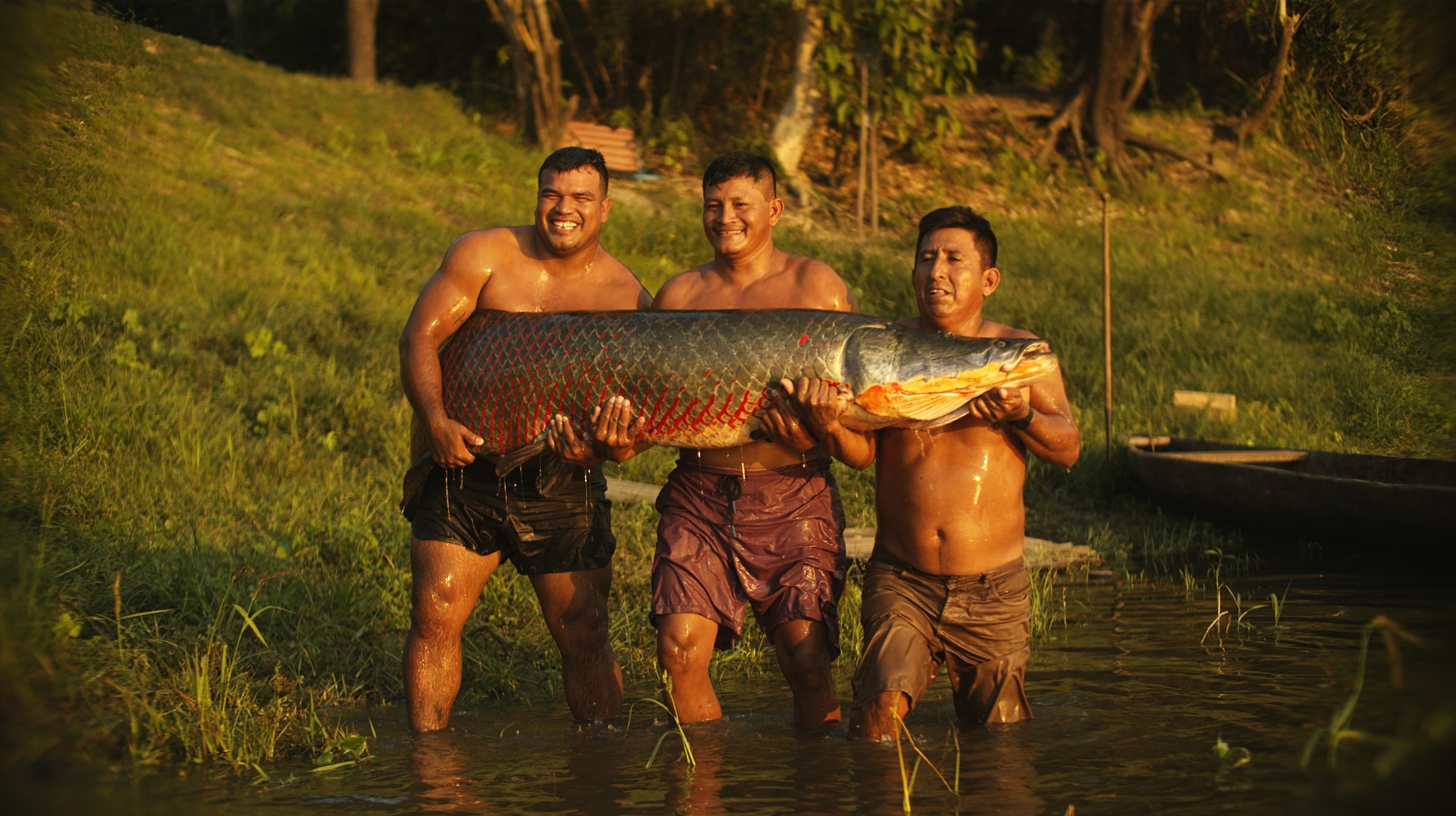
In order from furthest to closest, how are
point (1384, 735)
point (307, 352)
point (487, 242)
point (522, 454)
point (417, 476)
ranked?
point (307, 352)
point (487, 242)
point (417, 476)
point (522, 454)
point (1384, 735)

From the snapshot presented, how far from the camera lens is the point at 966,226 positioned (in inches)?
171

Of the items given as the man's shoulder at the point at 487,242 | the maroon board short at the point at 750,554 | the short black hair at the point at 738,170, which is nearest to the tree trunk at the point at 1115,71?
the short black hair at the point at 738,170

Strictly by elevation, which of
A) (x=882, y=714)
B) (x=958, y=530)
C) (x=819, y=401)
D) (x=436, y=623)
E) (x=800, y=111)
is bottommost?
(x=882, y=714)

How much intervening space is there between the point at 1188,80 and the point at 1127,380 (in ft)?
37.6

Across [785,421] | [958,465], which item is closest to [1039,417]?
[958,465]

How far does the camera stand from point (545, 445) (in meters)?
4.39

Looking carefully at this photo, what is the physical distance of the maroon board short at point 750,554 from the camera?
4.50m

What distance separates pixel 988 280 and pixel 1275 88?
18.9 feet

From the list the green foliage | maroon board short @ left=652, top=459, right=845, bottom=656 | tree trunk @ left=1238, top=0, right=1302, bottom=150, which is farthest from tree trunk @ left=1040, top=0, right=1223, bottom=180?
maroon board short @ left=652, top=459, right=845, bottom=656

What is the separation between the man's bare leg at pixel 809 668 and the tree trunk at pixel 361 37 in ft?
52.6

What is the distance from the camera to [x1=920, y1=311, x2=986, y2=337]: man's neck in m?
4.41

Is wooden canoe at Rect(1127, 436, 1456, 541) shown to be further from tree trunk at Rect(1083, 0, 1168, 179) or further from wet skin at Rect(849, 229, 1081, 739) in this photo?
tree trunk at Rect(1083, 0, 1168, 179)

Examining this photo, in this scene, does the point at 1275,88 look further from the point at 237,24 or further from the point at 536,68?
the point at 237,24

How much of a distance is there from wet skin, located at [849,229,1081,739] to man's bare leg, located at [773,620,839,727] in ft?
0.76
